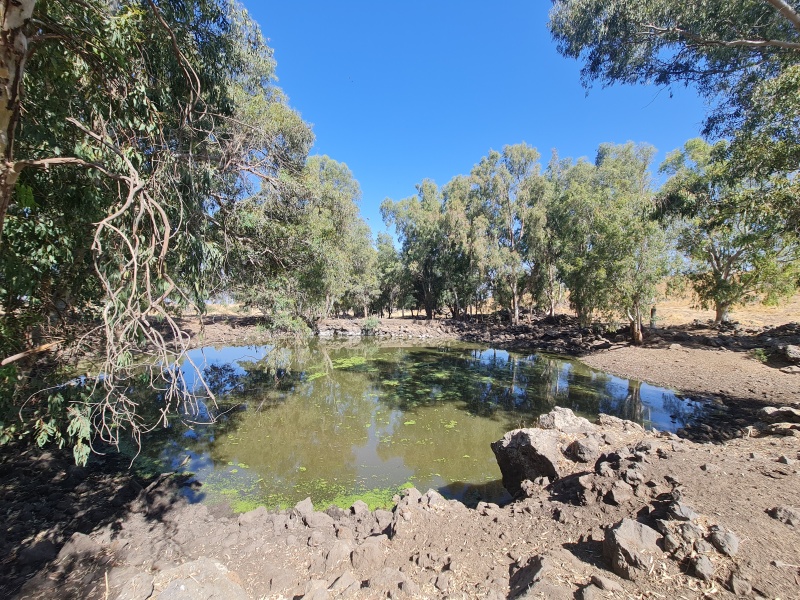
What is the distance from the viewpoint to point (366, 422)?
9141mm

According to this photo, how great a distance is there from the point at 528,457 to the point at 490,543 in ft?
7.15

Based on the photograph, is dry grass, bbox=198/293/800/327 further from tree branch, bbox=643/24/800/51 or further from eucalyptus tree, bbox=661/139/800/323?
tree branch, bbox=643/24/800/51

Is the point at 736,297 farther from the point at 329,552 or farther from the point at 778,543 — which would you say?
the point at 329,552

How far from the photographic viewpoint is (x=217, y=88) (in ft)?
16.4

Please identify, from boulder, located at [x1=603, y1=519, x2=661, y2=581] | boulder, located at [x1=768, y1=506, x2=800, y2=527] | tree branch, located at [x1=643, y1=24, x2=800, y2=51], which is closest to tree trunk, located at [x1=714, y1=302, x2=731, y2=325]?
tree branch, located at [x1=643, y1=24, x2=800, y2=51]

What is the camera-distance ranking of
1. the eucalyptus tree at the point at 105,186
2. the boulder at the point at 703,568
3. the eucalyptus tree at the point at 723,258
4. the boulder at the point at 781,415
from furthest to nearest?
the eucalyptus tree at the point at 723,258
the boulder at the point at 781,415
the boulder at the point at 703,568
the eucalyptus tree at the point at 105,186

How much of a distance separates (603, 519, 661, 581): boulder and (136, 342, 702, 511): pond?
117 inches

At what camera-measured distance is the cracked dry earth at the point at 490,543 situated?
2.66m

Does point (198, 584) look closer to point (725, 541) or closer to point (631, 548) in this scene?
point (631, 548)

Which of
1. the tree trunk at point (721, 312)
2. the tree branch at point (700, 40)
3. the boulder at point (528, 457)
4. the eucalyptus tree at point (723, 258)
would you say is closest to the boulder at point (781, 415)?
the boulder at point (528, 457)

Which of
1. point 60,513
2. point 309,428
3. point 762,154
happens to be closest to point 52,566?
point 60,513

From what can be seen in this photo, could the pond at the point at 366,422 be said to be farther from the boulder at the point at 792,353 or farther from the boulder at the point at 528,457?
the boulder at the point at 792,353

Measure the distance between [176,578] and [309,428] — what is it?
5.75 meters

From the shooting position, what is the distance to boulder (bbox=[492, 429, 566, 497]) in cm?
529
